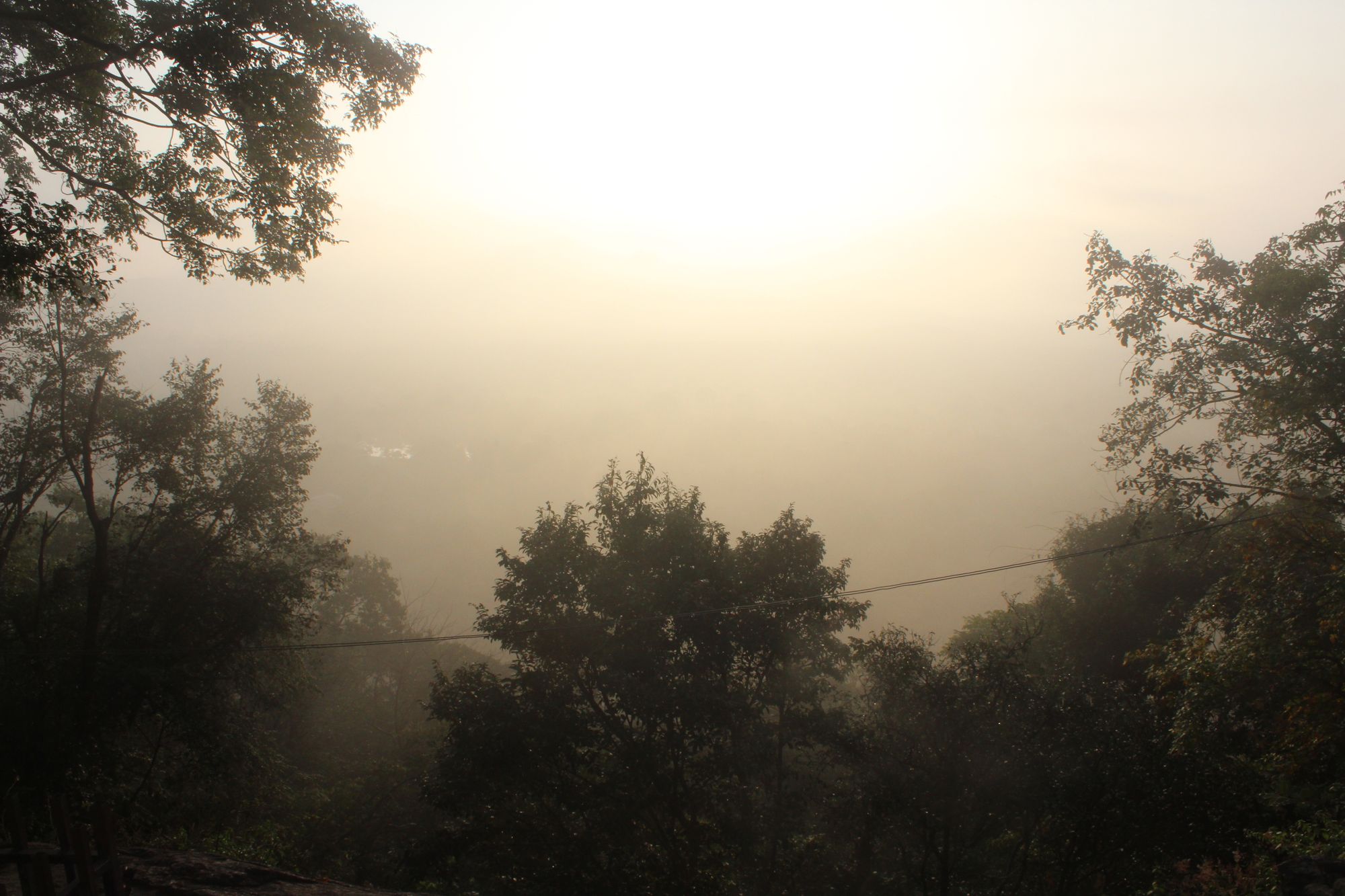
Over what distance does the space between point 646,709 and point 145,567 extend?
11070 millimetres

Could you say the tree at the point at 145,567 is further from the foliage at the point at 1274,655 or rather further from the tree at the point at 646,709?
the foliage at the point at 1274,655

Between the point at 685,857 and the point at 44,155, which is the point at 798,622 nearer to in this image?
the point at 685,857

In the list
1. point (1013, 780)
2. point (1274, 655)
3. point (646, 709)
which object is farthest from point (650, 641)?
point (1274, 655)

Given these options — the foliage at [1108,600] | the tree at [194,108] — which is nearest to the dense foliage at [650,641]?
the tree at [194,108]

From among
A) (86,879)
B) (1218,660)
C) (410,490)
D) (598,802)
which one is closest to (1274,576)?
(1218,660)

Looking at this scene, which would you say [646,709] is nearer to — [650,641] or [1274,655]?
[650,641]

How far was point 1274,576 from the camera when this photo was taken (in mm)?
10484

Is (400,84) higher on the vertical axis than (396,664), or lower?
higher

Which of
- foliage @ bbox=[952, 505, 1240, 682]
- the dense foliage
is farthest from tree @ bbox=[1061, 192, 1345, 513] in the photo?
foliage @ bbox=[952, 505, 1240, 682]

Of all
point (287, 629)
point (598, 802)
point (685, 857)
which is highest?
point (287, 629)

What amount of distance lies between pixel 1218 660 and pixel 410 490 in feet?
449

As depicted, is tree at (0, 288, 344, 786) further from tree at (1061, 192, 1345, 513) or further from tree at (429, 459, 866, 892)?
tree at (1061, 192, 1345, 513)

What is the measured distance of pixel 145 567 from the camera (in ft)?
50.0

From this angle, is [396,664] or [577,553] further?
[396,664]
